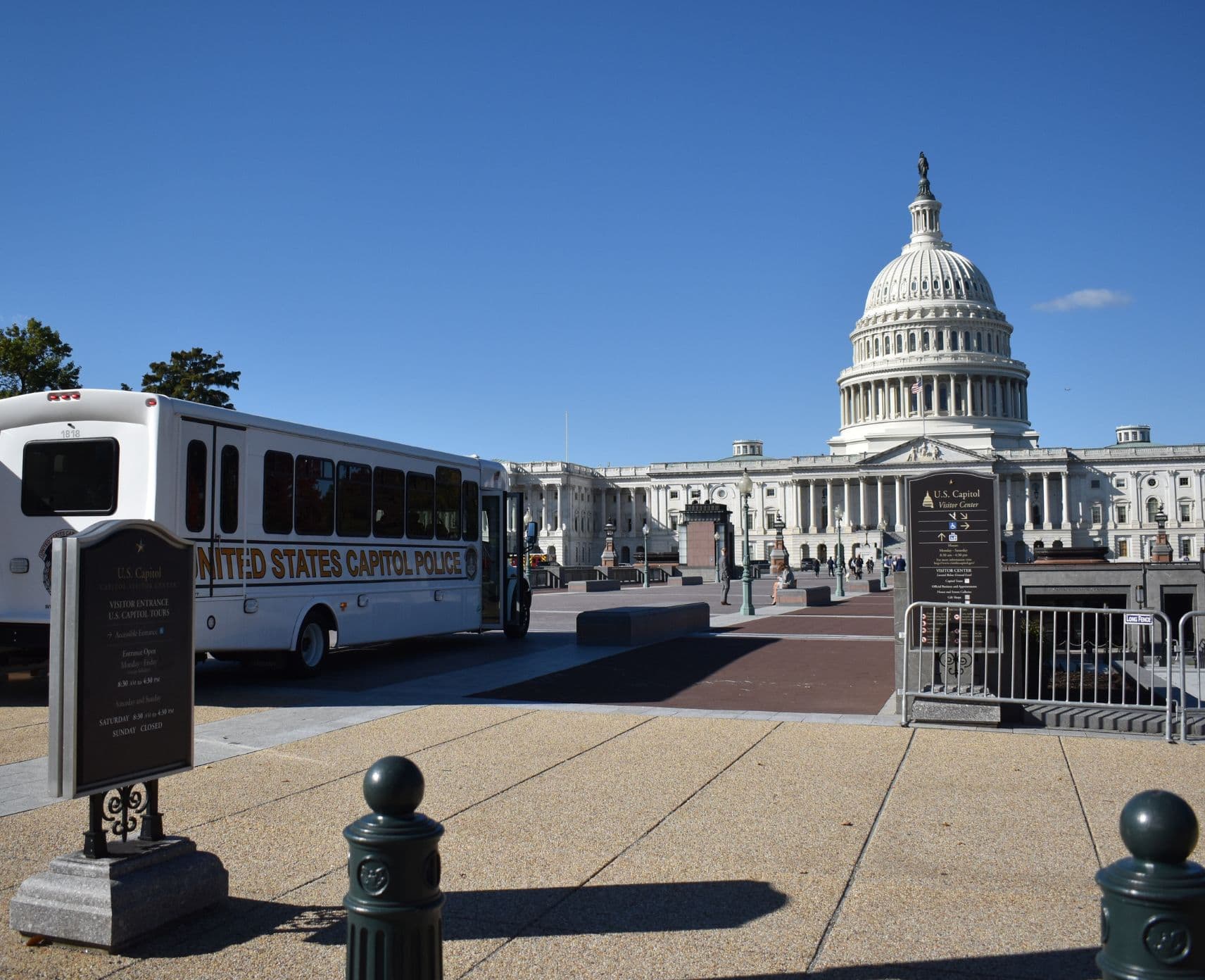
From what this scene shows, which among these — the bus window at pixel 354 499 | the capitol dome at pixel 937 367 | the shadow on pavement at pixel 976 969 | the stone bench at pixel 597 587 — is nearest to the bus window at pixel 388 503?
the bus window at pixel 354 499

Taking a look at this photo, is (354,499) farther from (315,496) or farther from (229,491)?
(229,491)

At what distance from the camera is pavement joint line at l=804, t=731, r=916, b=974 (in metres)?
5.23

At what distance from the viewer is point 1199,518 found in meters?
135

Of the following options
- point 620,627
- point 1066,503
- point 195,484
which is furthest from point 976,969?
point 1066,503

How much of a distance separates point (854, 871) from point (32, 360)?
137 ft

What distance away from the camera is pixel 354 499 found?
17.0m

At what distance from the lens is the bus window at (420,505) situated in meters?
18.7

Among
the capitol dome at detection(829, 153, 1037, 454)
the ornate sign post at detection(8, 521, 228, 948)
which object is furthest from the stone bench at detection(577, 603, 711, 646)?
the capitol dome at detection(829, 153, 1037, 454)

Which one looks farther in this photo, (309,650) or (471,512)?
(471,512)

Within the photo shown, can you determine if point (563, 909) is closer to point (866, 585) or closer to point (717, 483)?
point (866, 585)

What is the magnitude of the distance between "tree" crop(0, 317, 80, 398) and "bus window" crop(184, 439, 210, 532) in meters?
30.5

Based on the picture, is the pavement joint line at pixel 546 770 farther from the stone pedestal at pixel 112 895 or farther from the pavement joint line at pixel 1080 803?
the pavement joint line at pixel 1080 803

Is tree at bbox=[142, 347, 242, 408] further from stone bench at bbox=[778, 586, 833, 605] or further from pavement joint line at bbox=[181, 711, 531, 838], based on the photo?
pavement joint line at bbox=[181, 711, 531, 838]

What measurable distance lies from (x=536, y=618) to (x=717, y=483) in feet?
409
